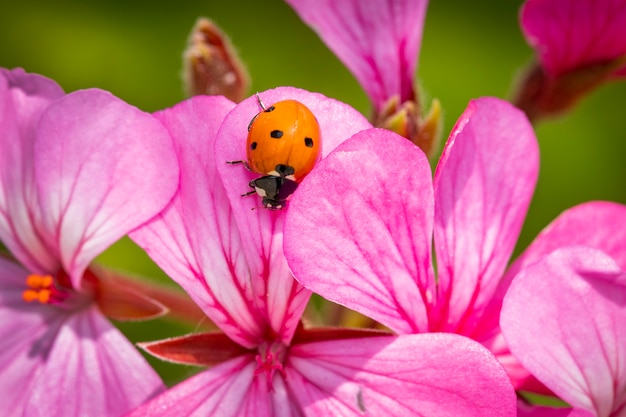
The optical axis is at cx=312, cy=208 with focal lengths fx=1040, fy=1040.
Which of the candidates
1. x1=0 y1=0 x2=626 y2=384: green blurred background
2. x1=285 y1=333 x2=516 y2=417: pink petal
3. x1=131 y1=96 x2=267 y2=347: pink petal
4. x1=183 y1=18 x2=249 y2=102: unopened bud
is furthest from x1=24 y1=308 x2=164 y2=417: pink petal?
x1=0 y1=0 x2=626 y2=384: green blurred background

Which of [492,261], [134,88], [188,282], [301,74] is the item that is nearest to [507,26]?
[301,74]

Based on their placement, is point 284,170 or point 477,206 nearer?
point 284,170

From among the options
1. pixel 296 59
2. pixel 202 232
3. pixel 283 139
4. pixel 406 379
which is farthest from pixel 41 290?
pixel 296 59

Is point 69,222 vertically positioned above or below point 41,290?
above

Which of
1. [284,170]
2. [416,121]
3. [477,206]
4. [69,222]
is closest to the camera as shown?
[284,170]

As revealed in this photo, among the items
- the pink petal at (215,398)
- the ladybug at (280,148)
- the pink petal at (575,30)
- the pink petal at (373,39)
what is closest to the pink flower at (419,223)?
the ladybug at (280,148)

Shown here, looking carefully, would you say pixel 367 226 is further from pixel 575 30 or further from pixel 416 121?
pixel 575 30

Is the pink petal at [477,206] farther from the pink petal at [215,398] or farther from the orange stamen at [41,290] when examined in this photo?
the orange stamen at [41,290]
